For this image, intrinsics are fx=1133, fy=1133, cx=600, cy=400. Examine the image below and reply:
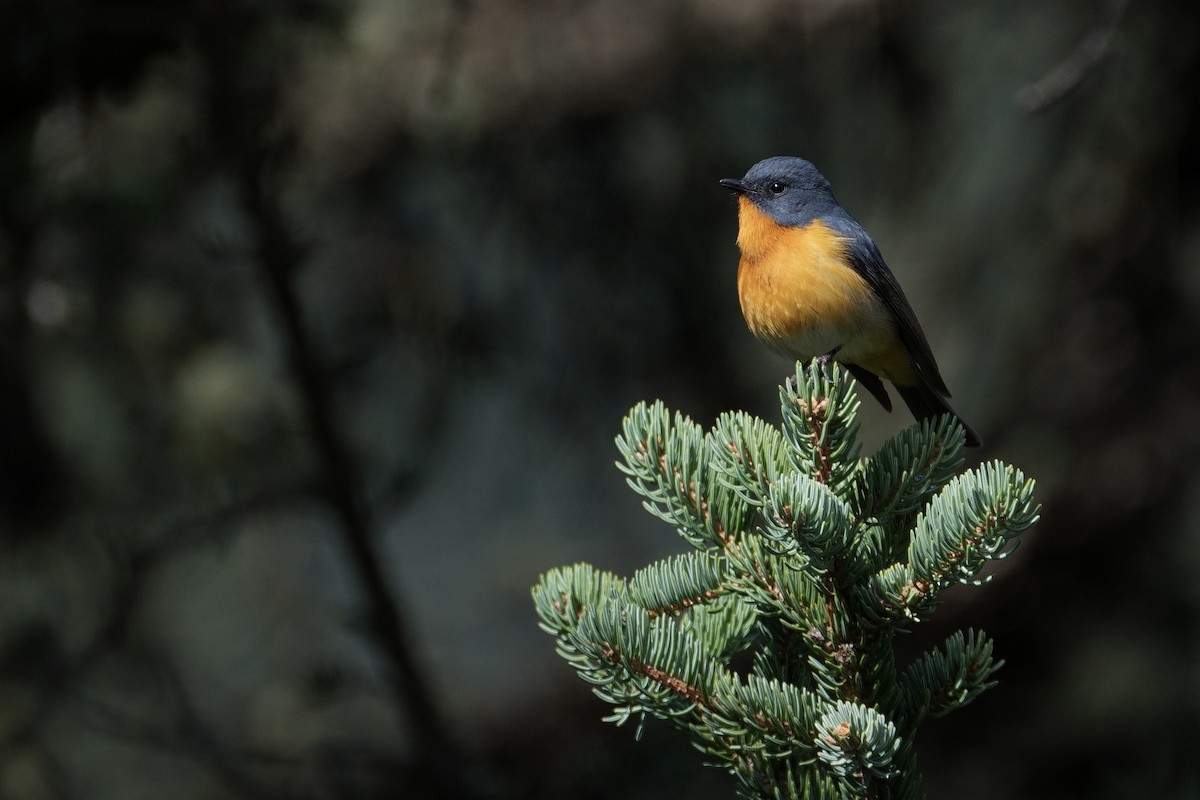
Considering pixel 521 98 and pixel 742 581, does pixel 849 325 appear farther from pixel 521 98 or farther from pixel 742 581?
pixel 521 98

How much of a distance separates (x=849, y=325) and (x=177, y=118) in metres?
2.88

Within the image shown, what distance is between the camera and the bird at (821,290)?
3.17 meters

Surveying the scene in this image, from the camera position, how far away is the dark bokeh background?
4145 mm

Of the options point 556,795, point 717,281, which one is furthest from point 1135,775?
point 717,281

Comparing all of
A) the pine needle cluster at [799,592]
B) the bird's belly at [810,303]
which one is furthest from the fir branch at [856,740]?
the bird's belly at [810,303]

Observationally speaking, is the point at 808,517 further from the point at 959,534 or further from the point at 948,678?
the point at 948,678

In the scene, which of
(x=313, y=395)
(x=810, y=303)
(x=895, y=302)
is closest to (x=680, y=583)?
(x=810, y=303)

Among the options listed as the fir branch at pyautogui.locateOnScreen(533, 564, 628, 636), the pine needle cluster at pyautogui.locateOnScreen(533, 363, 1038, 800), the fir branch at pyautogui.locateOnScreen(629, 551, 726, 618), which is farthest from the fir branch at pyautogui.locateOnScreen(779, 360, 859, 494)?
the fir branch at pyautogui.locateOnScreen(533, 564, 628, 636)

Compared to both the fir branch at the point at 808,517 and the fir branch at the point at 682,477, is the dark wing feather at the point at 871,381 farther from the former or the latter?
the fir branch at the point at 808,517

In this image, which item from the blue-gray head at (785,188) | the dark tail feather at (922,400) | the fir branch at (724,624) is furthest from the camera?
the dark tail feather at (922,400)

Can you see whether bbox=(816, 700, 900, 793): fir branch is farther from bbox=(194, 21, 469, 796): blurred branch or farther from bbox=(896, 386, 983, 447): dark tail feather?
bbox=(194, 21, 469, 796): blurred branch

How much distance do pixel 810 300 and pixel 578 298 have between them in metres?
1.75

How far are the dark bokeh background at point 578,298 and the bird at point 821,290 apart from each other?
45.2 inches

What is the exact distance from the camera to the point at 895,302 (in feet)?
11.2
